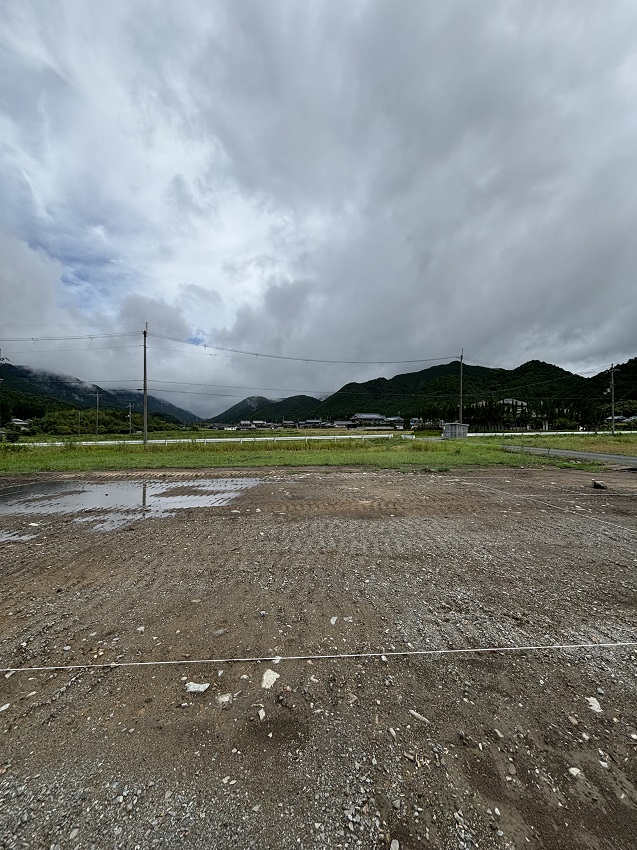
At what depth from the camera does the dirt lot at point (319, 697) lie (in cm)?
199

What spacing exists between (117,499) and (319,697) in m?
10.2

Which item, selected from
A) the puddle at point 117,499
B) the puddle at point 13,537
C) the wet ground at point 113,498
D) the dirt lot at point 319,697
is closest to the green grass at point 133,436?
the wet ground at point 113,498

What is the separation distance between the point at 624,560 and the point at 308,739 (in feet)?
19.7

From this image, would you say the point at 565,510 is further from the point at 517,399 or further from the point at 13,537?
the point at 517,399

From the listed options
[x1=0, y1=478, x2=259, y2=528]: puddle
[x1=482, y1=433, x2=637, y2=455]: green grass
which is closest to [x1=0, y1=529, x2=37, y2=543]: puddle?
[x1=0, y1=478, x2=259, y2=528]: puddle

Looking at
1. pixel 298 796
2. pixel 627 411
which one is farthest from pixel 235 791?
pixel 627 411

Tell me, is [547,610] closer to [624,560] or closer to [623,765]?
[623,765]

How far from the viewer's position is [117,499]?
11055 mm

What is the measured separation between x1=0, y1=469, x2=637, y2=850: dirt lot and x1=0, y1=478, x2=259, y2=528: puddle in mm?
2228

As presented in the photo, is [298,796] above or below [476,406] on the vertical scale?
below

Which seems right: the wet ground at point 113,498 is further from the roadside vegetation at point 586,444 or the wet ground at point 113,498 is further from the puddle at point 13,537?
the roadside vegetation at point 586,444

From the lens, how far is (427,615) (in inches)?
161

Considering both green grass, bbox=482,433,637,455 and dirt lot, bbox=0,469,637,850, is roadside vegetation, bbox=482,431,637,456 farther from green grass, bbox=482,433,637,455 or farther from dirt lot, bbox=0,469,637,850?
dirt lot, bbox=0,469,637,850

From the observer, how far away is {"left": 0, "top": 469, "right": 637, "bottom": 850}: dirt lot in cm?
199
